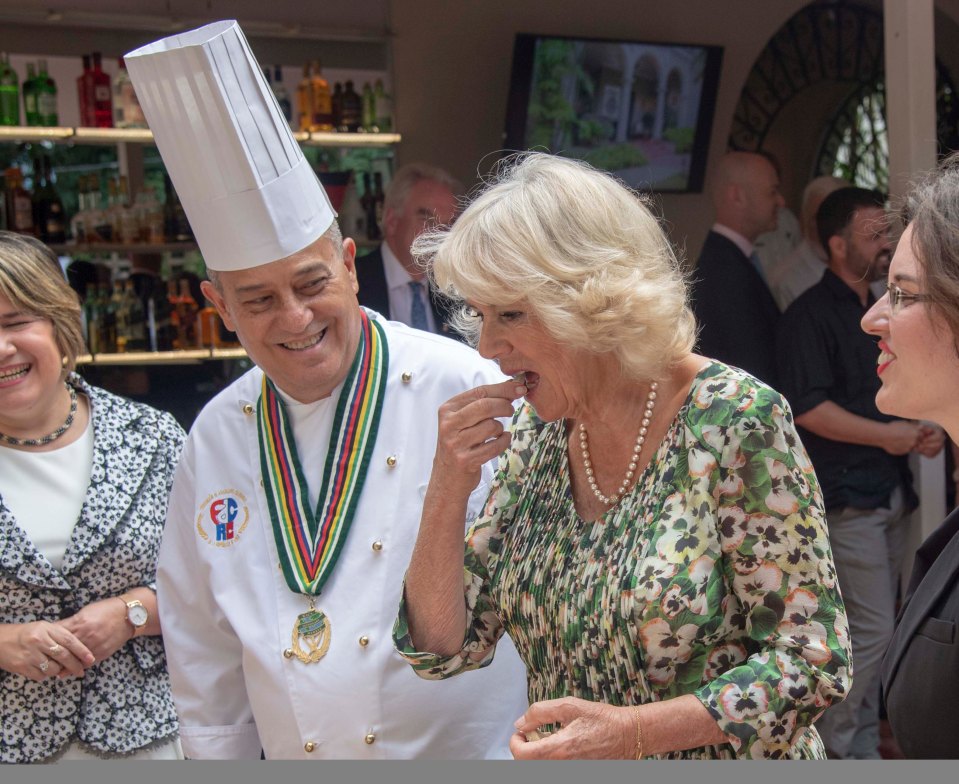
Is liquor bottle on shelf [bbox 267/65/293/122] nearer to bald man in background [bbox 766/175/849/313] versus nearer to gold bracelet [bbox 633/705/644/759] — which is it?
bald man in background [bbox 766/175/849/313]

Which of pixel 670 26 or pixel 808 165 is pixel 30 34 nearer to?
pixel 670 26

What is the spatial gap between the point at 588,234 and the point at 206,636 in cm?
108

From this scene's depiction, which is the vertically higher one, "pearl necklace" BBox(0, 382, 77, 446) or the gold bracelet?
the gold bracelet

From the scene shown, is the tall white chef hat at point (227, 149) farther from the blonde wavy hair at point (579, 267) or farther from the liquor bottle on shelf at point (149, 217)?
the liquor bottle on shelf at point (149, 217)

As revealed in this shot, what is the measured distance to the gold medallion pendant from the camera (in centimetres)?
204

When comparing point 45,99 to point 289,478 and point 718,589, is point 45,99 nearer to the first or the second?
point 289,478

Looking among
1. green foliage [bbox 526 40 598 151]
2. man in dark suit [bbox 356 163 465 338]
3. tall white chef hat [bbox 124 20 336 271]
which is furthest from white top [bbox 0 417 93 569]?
green foliage [bbox 526 40 598 151]

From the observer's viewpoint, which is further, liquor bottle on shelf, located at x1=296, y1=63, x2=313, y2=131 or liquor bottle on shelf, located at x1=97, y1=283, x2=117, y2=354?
liquor bottle on shelf, located at x1=296, y1=63, x2=313, y2=131

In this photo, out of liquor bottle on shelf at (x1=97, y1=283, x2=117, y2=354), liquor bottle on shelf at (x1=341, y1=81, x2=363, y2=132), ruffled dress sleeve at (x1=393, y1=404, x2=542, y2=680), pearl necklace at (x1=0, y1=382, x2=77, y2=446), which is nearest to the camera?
ruffled dress sleeve at (x1=393, y1=404, x2=542, y2=680)

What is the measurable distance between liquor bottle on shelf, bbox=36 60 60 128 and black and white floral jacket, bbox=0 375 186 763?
8.11ft

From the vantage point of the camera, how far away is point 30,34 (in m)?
4.76

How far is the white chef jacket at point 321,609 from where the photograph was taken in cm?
206

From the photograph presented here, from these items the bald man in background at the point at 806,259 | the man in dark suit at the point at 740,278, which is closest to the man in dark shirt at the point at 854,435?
the man in dark suit at the point at 740,278

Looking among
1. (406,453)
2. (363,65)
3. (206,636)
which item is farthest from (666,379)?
(363,65)
